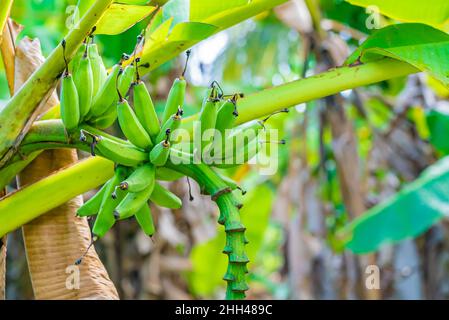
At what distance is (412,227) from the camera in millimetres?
1459

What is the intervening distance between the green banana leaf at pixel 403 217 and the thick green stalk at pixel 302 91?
2.36ft

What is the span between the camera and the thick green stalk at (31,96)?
675mm

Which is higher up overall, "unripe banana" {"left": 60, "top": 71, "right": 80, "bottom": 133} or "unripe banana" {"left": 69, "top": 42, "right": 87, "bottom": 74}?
"unripe banana" {"left": 69, "top": 42, "right": 87, "bottom": 74}

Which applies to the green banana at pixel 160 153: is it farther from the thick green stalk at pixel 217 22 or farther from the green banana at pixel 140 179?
the thick green stalk at pixel 217 22

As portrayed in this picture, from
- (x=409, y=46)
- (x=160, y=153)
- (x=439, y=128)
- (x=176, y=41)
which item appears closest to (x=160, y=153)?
(x=160, y=153)

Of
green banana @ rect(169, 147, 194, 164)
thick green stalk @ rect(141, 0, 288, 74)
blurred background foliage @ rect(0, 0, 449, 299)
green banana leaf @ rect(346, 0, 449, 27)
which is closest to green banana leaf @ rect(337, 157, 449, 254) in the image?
blurred background foliage @ rect(0, 0, 449, 299)

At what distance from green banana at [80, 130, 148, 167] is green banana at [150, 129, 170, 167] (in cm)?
2

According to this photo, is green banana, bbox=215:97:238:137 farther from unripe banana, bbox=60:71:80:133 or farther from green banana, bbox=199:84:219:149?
unripe banana, bbox=60:71:80:133

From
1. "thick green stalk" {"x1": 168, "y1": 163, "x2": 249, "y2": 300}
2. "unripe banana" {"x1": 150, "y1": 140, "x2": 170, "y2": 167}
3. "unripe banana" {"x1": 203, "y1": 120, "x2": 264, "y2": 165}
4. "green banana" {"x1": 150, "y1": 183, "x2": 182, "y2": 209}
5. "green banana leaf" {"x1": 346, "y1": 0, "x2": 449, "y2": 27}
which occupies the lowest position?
"thick green stalk" {"x1": 168, "y1": 163, "x2": 249, "y2": 300}

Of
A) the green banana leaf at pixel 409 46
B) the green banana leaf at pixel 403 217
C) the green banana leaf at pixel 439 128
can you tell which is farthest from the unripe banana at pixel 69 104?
the green banana leaf at pixel 439 128

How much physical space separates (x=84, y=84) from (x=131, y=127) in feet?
0.29

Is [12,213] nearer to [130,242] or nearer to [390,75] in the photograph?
[390,75]

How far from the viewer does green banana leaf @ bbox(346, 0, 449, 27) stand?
0.89 meters
